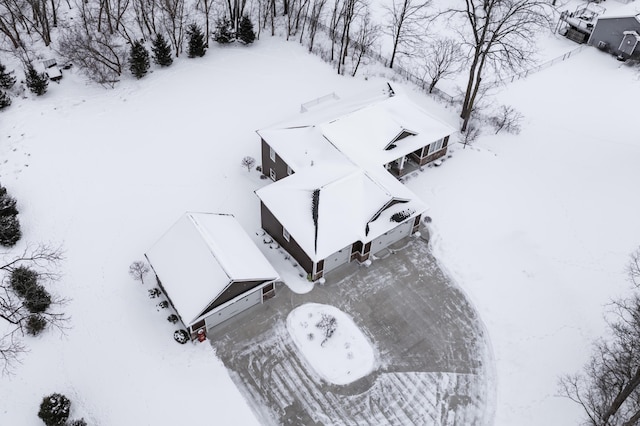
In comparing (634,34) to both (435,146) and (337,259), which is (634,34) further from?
(337,259)

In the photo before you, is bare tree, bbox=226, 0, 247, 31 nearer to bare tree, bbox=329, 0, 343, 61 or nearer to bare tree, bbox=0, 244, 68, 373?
bare tree, bbox=329, 0, 343, 61

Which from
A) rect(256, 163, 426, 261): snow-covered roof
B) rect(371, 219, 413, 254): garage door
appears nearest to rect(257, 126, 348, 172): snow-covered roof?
rect(256, 163, 426, 261): snow-covered roof

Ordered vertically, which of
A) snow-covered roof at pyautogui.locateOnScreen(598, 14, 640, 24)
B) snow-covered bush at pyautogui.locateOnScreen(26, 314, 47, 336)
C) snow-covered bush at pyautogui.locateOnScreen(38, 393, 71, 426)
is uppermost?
snow-covered roof at pyautogui.locateOnScreen(598, 14, 640, 24)

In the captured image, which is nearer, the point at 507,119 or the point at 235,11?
the point at 507,119

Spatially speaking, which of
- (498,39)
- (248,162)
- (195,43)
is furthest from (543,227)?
(195,43)

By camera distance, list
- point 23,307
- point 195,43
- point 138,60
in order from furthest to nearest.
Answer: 1. point 195,43
2. point 138,60
3. point 23,307

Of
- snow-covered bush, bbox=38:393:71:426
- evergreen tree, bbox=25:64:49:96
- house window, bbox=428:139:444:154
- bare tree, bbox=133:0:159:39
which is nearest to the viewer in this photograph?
snow-covered bush, bbox=38:393:71:426

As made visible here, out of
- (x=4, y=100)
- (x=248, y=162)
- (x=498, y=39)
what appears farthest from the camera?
(x=4, y=100)

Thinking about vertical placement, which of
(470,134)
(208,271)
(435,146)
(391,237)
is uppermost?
(435,146)
